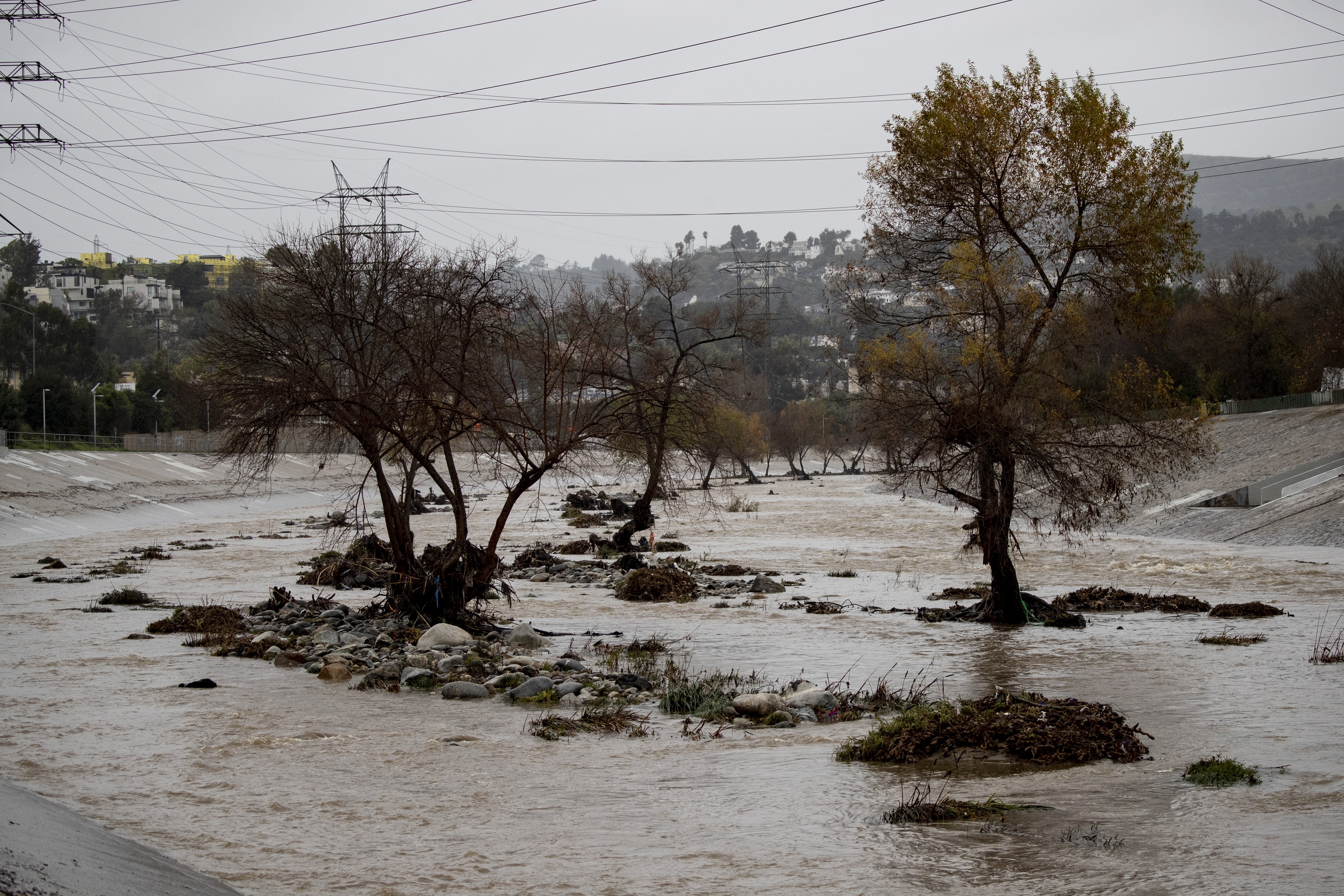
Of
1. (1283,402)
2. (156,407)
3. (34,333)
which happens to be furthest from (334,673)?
(34,333)

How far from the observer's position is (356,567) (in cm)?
2844

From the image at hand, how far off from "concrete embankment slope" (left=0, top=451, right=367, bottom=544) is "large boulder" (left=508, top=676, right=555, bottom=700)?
76.1ft

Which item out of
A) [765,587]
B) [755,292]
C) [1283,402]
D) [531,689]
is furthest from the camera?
[755,292]

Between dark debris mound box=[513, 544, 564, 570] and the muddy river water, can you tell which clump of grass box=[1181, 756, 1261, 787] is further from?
dark debris mound box=[513, 544, 564, 570]

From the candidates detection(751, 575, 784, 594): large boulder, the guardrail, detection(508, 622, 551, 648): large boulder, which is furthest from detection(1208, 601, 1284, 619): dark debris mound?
the guardrail

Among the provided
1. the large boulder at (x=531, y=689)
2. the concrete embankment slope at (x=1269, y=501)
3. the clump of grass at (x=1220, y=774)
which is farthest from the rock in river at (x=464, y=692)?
the concrete embankment slope at (x=1269, y=501)

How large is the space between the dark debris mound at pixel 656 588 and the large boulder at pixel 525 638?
696 cm

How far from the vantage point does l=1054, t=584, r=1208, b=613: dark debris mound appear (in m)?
23.3

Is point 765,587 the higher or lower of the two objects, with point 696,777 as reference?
lower

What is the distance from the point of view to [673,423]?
37.8 m

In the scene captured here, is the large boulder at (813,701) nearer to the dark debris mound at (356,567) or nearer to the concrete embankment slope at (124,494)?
the dark debris mound at (356,567)

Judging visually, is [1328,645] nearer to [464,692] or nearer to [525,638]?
[525,638]

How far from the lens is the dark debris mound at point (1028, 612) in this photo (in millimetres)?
21453

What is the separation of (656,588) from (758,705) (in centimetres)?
1298
